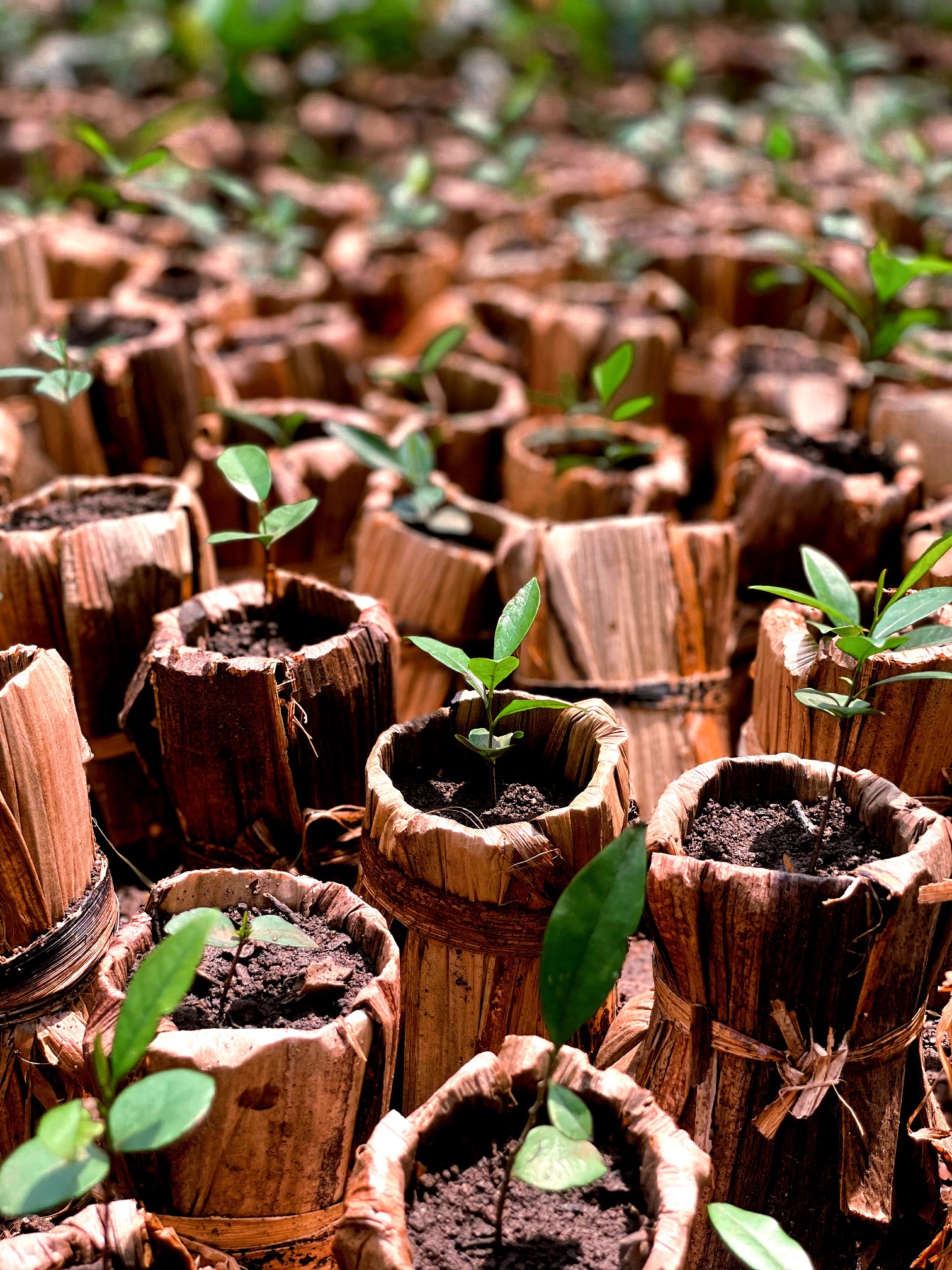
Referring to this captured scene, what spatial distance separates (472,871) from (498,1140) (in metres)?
0.22

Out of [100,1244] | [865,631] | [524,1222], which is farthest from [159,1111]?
[865,631]

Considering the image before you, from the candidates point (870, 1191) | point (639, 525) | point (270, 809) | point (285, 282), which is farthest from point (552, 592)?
point (285, 282)

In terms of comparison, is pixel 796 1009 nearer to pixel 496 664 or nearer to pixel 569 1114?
pixel 569 1114

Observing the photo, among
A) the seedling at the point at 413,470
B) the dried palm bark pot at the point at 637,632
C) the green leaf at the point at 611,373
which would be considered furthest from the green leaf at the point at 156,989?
the green leaf at the point at 611,373

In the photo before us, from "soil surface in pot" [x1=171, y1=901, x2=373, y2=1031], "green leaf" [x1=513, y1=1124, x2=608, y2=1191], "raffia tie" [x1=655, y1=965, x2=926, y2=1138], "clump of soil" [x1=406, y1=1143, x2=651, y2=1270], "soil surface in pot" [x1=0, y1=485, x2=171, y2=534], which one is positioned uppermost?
"soil surface in pot" [x1=0, y1=485, x2=171, y2=534]

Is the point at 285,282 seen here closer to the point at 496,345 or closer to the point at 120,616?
the point at 496,345

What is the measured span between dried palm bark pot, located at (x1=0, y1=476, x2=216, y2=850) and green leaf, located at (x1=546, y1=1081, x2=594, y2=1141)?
775 millimetres

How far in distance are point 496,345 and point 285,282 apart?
0.61 meters

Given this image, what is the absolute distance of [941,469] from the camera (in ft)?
6.97

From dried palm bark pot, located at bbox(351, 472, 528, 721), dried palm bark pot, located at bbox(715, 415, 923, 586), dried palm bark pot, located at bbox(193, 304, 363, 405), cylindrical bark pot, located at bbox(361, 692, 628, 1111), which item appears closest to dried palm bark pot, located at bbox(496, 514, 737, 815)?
dried palm bark pot, located at bbox(351, 472, 528, 721)

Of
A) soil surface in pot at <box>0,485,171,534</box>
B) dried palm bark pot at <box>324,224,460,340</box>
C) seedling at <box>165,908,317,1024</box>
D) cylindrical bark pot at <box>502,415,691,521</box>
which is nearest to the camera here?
seedling at <box>165,908,317,1024</box>

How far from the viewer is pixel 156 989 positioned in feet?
2.62

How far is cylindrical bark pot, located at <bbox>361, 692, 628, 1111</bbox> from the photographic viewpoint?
105 centimetres

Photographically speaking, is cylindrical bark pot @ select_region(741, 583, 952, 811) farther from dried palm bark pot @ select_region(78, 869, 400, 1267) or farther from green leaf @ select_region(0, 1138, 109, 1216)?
green leaf @ select_region(0, 1138, 109, 1216)
